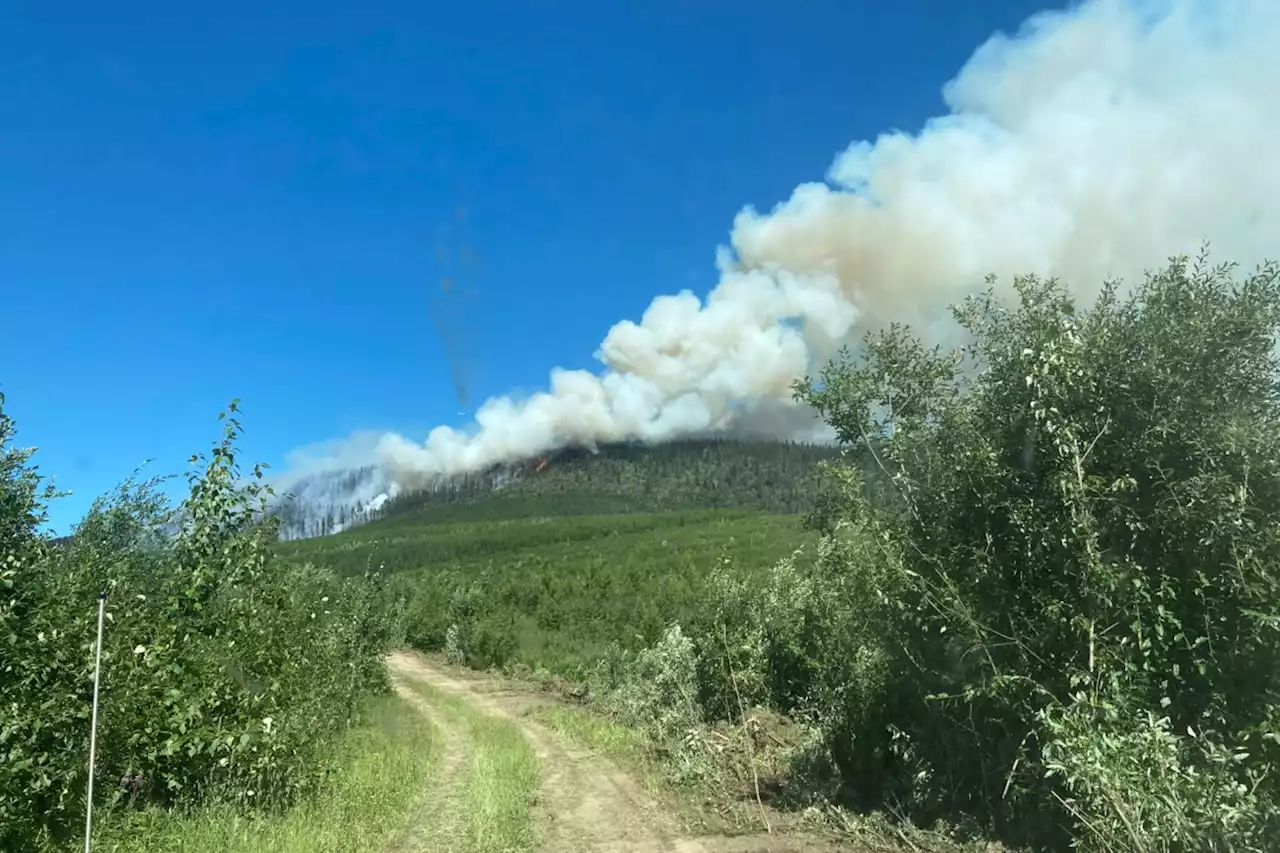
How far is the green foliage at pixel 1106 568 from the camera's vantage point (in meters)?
8.14

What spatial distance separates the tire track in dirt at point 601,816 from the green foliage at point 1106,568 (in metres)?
2.89

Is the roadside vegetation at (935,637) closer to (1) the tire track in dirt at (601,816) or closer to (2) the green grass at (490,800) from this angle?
(2) the green grass at (490,800)

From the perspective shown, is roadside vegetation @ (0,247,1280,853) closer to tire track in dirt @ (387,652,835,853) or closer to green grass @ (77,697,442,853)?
green grass @ (77,697,442,853)

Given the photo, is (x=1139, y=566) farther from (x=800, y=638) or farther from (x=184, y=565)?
(x=184, y=565)

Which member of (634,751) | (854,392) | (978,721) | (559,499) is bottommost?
(634,751)

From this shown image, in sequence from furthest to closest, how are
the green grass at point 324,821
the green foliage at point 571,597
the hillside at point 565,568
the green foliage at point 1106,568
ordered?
the hillside at point 565,568, the green foliage at point 571,597, the green grass at point 324,821, the green foliage at point 1106,568

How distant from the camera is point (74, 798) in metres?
9.45

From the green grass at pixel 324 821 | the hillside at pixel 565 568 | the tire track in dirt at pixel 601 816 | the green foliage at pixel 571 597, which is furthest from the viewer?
the hillside at pixel 565 568

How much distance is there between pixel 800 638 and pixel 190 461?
11.6m

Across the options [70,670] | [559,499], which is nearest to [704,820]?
[70,670]

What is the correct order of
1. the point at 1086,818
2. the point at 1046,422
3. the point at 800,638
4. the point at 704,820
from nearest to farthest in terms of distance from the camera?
the point at 1086,818
the point at 1046,422
the point at 704,820
the point at 800,638

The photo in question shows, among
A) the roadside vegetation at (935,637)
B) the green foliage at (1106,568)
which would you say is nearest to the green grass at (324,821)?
the roadside vegetation at (935,637)

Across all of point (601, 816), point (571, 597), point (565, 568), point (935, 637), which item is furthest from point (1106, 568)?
point (565, 568)

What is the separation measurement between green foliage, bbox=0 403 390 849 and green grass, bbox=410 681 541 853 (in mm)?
2331
